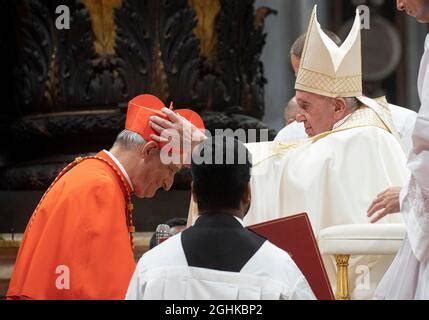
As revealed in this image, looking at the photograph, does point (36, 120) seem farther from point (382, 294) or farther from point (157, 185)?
point (382, 294)

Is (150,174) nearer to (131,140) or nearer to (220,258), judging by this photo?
(131,140)

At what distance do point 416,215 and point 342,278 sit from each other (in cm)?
45

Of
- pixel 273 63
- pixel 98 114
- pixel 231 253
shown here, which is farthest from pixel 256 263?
pixel 273 63

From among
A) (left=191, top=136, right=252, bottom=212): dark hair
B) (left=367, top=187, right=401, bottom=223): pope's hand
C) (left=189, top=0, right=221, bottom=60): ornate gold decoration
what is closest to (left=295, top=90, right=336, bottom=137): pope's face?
(left=367, top=187, right=401, bottom=223): pope's hand

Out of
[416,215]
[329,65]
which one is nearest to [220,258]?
[416,215]

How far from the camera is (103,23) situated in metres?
7.11

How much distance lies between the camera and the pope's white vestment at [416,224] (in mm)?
4164

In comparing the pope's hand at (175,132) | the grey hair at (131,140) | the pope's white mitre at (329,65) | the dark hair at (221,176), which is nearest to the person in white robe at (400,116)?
the pope's white mitre at (329,65)

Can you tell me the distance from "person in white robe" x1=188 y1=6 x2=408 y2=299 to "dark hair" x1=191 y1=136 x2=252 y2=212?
4.79 ft

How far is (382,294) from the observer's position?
449 cm

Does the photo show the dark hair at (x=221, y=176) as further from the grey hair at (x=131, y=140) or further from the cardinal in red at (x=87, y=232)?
the grey hair at (x=131, y=140)

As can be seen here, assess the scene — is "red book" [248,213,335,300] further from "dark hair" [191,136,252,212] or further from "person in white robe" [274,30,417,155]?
"person in white robe" [274,30,417,155]

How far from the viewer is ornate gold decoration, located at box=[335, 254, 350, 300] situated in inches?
182

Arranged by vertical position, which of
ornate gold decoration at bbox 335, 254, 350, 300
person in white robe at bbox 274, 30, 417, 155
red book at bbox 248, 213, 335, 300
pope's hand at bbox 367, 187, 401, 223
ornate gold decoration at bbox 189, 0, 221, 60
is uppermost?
ornate gold decoration at bbox 189, 0, 221, 60
